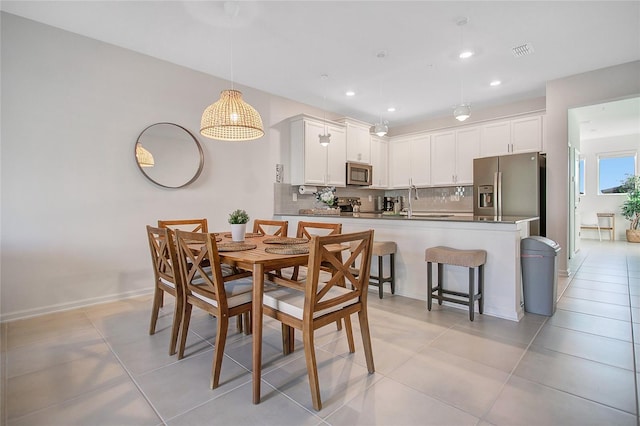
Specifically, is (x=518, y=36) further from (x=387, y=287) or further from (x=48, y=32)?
(x=48, y=32)

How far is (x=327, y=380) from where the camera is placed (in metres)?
1.77

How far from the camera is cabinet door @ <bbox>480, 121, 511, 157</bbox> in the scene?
15.9 ft

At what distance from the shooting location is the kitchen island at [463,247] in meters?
2.67

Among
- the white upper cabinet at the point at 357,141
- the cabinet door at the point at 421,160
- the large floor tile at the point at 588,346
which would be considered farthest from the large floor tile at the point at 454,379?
the cabinet door at the point at 421,160

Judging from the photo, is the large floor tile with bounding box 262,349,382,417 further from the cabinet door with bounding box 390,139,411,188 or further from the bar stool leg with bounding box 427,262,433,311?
the cabinet door with bounding box 390,139,411,188

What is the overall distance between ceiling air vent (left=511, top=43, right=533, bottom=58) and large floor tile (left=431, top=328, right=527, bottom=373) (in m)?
2.95

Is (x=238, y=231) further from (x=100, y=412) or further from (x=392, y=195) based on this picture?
(x=392, y=195)

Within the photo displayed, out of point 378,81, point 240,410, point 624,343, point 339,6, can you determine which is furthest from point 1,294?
point 624,343

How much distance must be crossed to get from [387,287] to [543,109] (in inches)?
143

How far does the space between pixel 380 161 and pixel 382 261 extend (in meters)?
3.20

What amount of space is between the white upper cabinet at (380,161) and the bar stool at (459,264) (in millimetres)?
3220

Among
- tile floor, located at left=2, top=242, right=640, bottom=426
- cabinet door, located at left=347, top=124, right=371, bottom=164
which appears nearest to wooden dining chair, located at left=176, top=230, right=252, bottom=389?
tile floor, located at left=2, top=242, right=640, bottom=426

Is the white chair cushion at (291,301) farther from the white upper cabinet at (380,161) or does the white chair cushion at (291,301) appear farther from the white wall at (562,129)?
the white upper cabinet at (380,161)

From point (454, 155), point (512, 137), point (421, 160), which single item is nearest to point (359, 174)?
point (421, 160)
